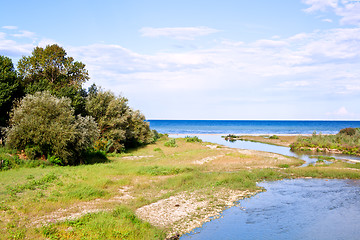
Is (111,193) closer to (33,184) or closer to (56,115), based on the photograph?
(33,184)

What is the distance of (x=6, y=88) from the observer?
3291 cm

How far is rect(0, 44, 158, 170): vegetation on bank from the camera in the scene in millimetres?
27141

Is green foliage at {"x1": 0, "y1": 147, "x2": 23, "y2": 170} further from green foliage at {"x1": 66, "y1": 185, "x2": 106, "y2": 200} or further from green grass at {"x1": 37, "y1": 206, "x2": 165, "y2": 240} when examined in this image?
green grass at {"x1": 37, "y1": 206, "x2": 165, "y2": 240}

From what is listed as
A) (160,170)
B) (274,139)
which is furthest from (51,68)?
(274,139)

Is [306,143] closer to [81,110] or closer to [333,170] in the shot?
[333,170]

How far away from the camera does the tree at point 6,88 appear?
32.6 m

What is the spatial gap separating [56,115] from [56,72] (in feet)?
53.4

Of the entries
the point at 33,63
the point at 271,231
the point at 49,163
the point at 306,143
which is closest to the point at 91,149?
the point at 49,163

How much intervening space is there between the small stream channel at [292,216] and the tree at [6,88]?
27128 mm

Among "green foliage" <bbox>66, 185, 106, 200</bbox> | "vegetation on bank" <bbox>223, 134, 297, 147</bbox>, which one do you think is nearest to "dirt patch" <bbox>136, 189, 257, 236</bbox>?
"green foliage" <bbox>66, 185, 106, 200</bbox>

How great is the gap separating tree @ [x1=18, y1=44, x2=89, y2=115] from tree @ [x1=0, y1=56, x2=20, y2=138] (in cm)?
250

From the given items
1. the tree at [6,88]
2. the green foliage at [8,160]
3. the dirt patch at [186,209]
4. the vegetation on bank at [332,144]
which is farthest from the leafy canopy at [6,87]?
the vegetation on bank at [332,144]

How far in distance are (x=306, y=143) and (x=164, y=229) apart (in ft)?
161

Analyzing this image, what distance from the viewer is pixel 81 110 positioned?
42.9 meters
